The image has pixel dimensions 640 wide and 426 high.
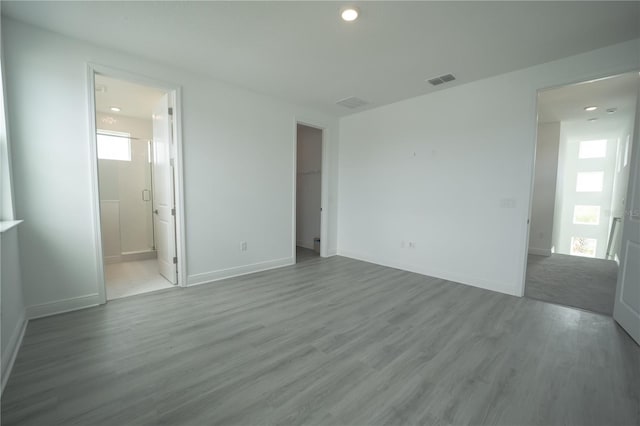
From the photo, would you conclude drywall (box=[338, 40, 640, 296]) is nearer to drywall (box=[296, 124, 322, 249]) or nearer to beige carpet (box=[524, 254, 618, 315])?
beige carpet (box=[524, 254, 618, 315])

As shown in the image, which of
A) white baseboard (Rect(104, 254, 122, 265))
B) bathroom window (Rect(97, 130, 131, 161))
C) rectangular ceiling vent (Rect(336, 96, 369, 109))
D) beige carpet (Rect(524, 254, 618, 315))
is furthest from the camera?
bathroom window (Rect(97, 130, 131, 161))

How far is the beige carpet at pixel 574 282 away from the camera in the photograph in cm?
320

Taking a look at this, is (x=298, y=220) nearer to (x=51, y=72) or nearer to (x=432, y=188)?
(x=432, y=188)

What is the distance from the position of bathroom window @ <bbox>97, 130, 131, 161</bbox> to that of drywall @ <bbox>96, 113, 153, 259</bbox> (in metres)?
0.07

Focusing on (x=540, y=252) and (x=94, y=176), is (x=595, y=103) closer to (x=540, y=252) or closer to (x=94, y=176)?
(x=540, y=252)

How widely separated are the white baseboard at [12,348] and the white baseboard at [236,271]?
1.48 m

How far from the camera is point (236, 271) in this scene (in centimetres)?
395

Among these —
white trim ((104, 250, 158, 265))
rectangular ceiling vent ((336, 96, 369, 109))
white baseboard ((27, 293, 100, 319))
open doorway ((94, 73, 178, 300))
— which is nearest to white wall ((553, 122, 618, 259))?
rectangular ceiling vent ((336, 96, 369, 109))

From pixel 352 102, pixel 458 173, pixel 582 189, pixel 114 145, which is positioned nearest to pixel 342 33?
pixel 352 102

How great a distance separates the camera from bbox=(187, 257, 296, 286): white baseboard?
3568mm

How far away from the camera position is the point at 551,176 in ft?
18.8

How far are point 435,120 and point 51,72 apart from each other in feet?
15.0

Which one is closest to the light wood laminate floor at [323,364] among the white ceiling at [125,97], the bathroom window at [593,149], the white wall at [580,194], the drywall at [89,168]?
the drywall at [89,168]

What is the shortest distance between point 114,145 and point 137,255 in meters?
2.07
